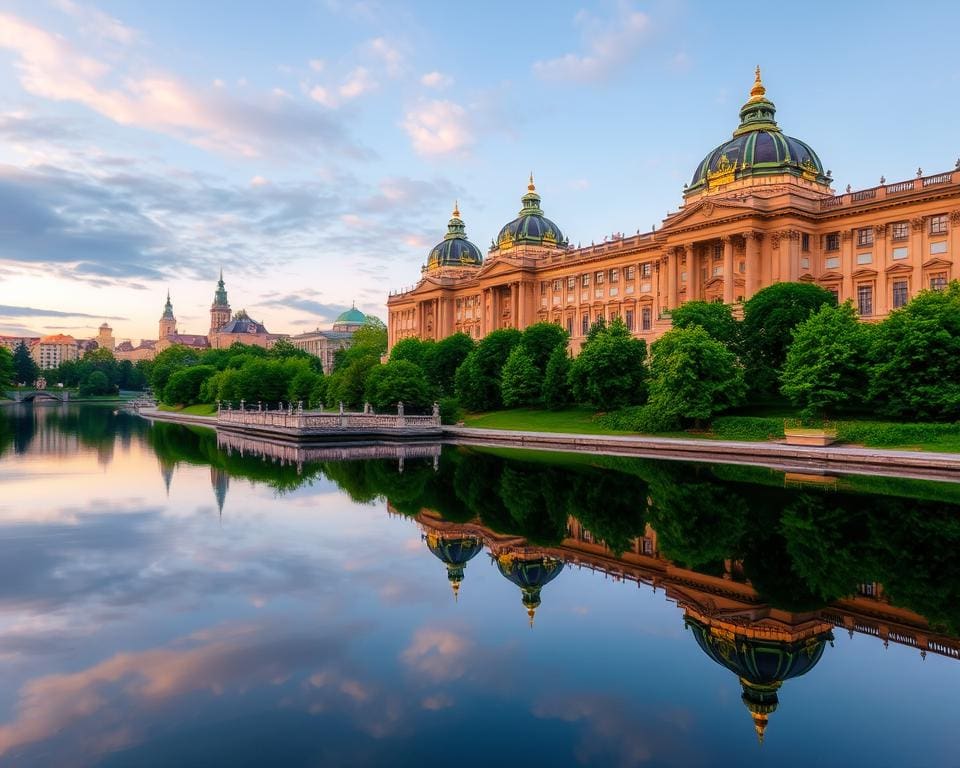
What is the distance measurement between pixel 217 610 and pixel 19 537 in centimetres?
802

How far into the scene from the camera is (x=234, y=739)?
23.3 ft

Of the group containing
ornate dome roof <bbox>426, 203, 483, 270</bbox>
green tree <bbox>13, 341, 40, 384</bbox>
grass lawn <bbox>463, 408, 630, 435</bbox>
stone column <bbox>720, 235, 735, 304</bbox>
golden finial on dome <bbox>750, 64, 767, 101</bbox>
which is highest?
golden finial on dome <bbox>750, 64, 767, 101</bbox>

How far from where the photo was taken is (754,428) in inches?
1599

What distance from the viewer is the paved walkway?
29.2m

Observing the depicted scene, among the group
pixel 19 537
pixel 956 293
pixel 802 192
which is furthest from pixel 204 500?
pixel 802 192

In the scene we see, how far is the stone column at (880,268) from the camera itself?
54.9m

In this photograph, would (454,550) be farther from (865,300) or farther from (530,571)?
(865,300)

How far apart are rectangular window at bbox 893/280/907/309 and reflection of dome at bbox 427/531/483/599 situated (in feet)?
163

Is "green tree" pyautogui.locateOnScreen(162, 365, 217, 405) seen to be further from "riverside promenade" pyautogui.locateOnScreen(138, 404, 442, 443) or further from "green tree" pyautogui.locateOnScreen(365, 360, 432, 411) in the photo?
"riverside promenade" pyautogui.locateOnScreen(138, 404, 442, 443)

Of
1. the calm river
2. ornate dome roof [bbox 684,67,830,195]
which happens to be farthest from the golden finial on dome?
the calm river

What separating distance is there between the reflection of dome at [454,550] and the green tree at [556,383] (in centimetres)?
3897

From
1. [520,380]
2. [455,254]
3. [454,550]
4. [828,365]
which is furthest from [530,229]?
[454,550]

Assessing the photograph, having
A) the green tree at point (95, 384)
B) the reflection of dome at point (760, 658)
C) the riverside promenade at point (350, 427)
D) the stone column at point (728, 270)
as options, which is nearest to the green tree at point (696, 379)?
the riverside promenade at point (350, 427)

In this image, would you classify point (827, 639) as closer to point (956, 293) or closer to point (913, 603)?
point (913, 603)
